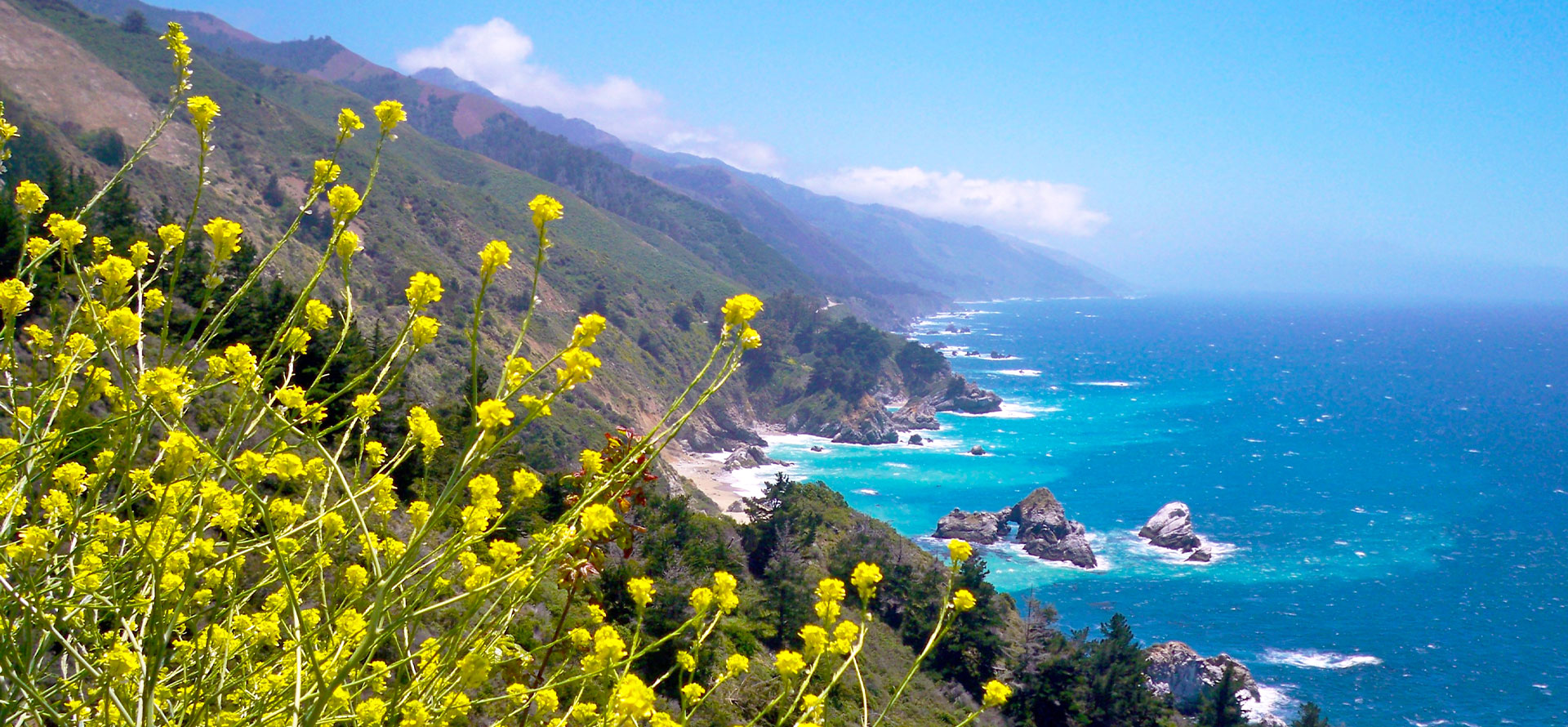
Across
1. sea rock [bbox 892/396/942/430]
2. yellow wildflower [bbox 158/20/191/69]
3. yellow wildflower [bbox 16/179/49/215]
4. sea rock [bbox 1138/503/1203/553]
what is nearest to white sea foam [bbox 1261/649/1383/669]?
sea rock [bbox 1138/503/1203/553]

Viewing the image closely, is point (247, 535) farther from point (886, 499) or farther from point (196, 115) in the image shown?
point (886, 499)

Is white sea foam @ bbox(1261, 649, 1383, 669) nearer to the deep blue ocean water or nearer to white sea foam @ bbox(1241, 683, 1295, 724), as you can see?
the deep blue ocean water

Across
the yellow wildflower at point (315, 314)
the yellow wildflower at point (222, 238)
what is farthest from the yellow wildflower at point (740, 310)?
the yellow wildflower at point (222, 238)

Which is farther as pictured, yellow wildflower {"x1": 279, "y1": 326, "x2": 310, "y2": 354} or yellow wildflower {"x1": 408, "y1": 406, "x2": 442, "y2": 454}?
yellow wildflower {"x1": 279, "y1": 326, "x2": 310, "y2": 354}

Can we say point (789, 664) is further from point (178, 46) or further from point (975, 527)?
point (975, 527)

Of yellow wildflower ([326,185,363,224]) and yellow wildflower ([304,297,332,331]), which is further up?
yellow wildflower ([326,185,363,224])

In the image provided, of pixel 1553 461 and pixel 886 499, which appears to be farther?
pixel 1553 461

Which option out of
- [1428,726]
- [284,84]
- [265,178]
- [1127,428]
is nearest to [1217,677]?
[1428,726]
